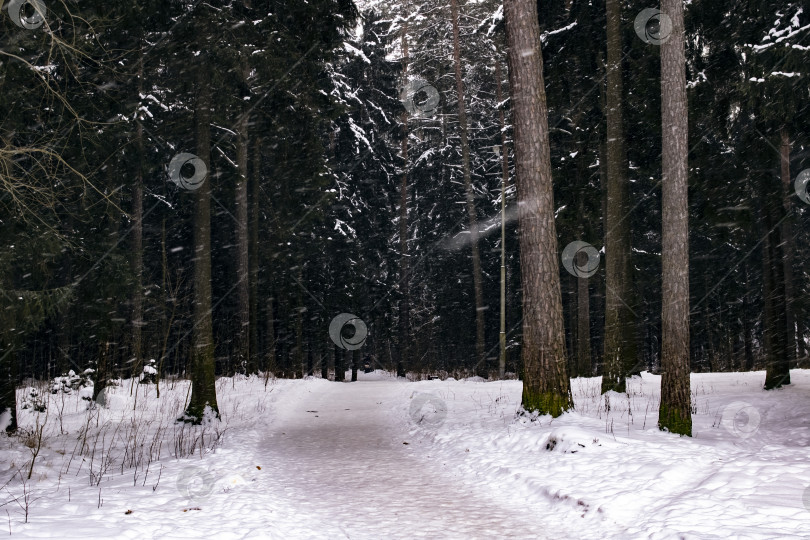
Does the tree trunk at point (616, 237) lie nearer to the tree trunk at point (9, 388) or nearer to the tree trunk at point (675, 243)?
the tree trunk at point (675, 243)

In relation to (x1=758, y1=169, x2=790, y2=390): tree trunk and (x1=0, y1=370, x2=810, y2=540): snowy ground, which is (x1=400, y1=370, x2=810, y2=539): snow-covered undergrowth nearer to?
(x1=0, y1=370, x2=810, y2=540): snowy ground

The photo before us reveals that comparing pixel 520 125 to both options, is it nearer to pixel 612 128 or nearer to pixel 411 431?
pixel 612 128

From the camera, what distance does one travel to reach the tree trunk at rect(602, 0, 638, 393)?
13.4 meters

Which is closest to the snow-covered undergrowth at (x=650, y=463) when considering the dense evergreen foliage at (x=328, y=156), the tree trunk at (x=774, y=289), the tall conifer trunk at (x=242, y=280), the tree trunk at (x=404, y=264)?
the tree trunk at (x=774, y=289)

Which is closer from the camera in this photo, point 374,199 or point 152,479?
point 152,479

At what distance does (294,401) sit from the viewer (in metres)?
16.0

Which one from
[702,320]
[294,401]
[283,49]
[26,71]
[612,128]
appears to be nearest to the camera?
[26,71]

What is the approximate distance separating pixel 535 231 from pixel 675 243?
7.15ft

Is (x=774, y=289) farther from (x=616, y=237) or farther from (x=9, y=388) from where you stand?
(x=9, y=388)

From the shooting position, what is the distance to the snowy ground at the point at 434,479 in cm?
486

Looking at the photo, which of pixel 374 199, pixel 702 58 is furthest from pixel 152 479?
pixel 374 199

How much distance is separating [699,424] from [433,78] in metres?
25.8

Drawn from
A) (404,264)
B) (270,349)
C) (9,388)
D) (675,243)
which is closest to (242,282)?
(270,349)

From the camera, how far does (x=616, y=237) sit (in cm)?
1344
